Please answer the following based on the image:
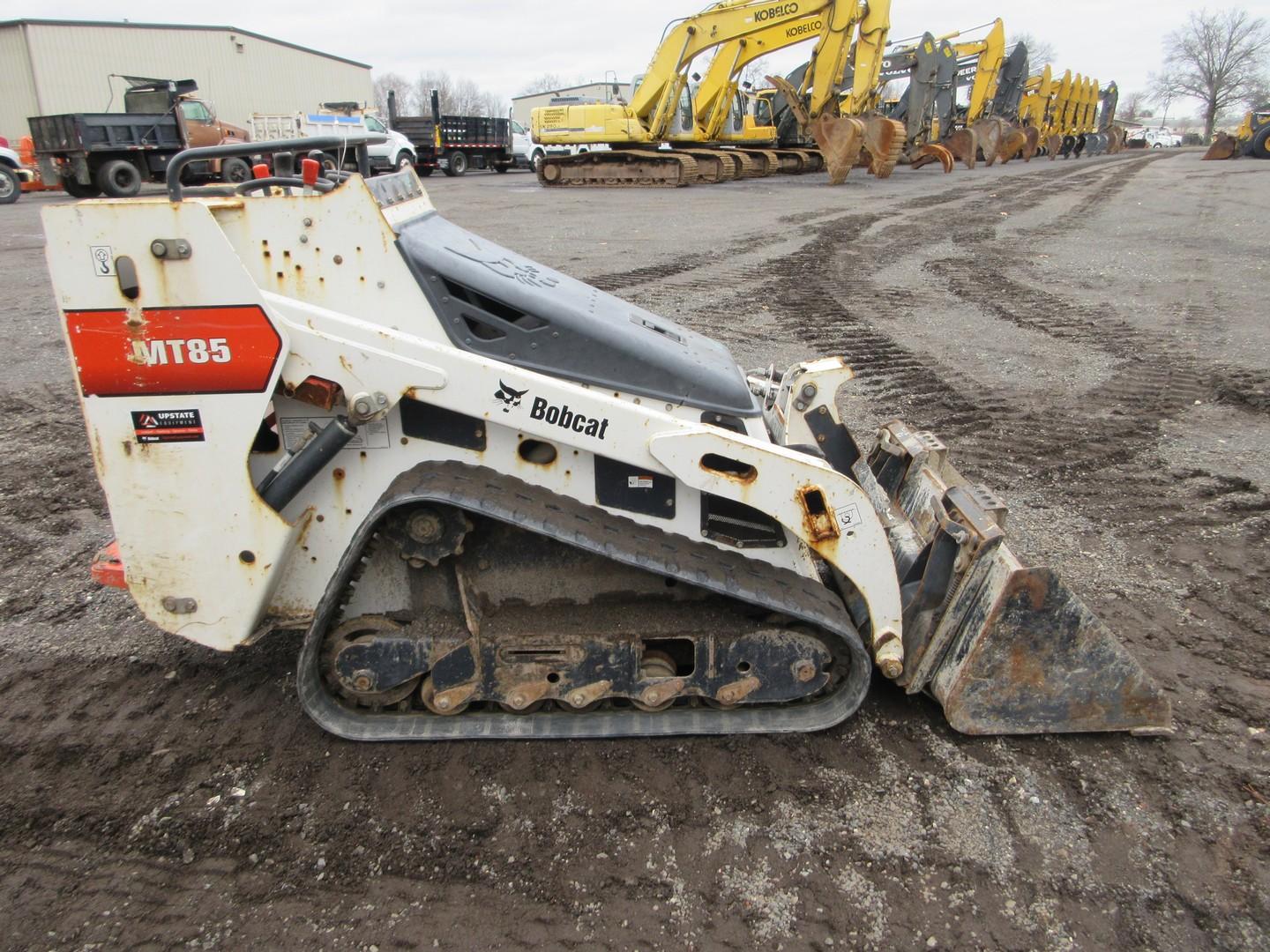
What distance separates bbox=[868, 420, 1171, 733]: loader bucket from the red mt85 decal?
213cm

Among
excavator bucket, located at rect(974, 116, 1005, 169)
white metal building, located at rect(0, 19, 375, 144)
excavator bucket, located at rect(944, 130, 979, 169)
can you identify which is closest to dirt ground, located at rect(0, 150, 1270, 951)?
excavator bucket, located at rect(944, 130, 979, 169)

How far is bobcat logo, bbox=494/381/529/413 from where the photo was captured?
2535 mm

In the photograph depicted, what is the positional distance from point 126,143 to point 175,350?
61.9 feet

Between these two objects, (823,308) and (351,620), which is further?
(823,308)

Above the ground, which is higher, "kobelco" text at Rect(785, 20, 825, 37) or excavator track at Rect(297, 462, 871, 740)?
"kobelco" text at Rect(785, 20, 825, 37)

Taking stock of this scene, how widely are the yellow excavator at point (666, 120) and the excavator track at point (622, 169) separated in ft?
0.07

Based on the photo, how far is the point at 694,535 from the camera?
2.81 metres

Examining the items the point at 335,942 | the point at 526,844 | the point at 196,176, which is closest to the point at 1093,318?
the point at 526,844

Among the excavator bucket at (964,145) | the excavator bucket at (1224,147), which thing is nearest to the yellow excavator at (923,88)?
the excavator bucket at (964,145)

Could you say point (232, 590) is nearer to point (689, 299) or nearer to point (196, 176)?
point (689, 299)

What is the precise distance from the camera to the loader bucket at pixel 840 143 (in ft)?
67.4

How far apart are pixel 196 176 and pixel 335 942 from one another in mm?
20094

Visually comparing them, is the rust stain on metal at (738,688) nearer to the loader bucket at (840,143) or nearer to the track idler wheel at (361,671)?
the track idler wheel at (361,671)

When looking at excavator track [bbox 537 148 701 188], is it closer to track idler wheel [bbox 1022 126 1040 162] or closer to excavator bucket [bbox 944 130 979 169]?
excavator bucket [bbox 944 130 979 169]
